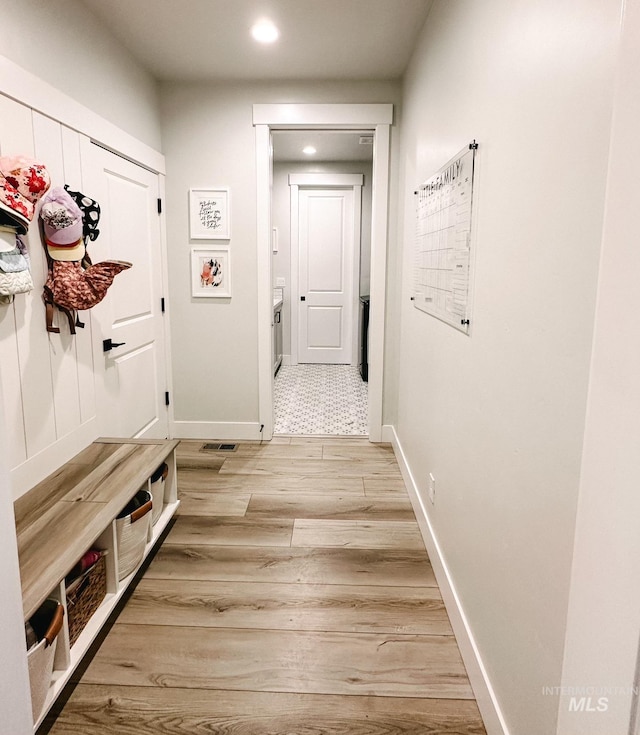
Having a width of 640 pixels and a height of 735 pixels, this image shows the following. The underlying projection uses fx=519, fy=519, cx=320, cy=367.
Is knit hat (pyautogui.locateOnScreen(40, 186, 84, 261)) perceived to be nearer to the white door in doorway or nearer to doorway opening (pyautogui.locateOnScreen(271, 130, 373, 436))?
the white door in doorway

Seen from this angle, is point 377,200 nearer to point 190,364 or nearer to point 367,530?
point 190,364

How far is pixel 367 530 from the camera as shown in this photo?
273 cm

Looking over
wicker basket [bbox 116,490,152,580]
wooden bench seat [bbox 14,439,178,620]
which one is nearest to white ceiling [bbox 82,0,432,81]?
wooden bench seat [bbox 14,439,178,620]

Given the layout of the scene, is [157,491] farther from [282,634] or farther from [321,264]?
[321,264]

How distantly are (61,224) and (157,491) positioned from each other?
4.16ft

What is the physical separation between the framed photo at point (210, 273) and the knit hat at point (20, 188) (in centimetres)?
189

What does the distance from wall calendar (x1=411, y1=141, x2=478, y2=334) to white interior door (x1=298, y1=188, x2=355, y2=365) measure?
3842 mm

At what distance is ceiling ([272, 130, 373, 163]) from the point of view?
5.00 metres

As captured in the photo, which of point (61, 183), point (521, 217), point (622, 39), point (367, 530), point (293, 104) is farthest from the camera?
point (293, 104)

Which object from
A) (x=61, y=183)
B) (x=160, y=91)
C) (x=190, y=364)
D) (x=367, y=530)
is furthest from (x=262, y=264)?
(x=367, y=530)

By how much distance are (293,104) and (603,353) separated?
135 inches

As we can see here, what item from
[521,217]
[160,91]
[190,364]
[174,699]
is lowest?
[174,699]

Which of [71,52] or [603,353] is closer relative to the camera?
[603,353]

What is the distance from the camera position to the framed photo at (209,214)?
3752 millimetres
